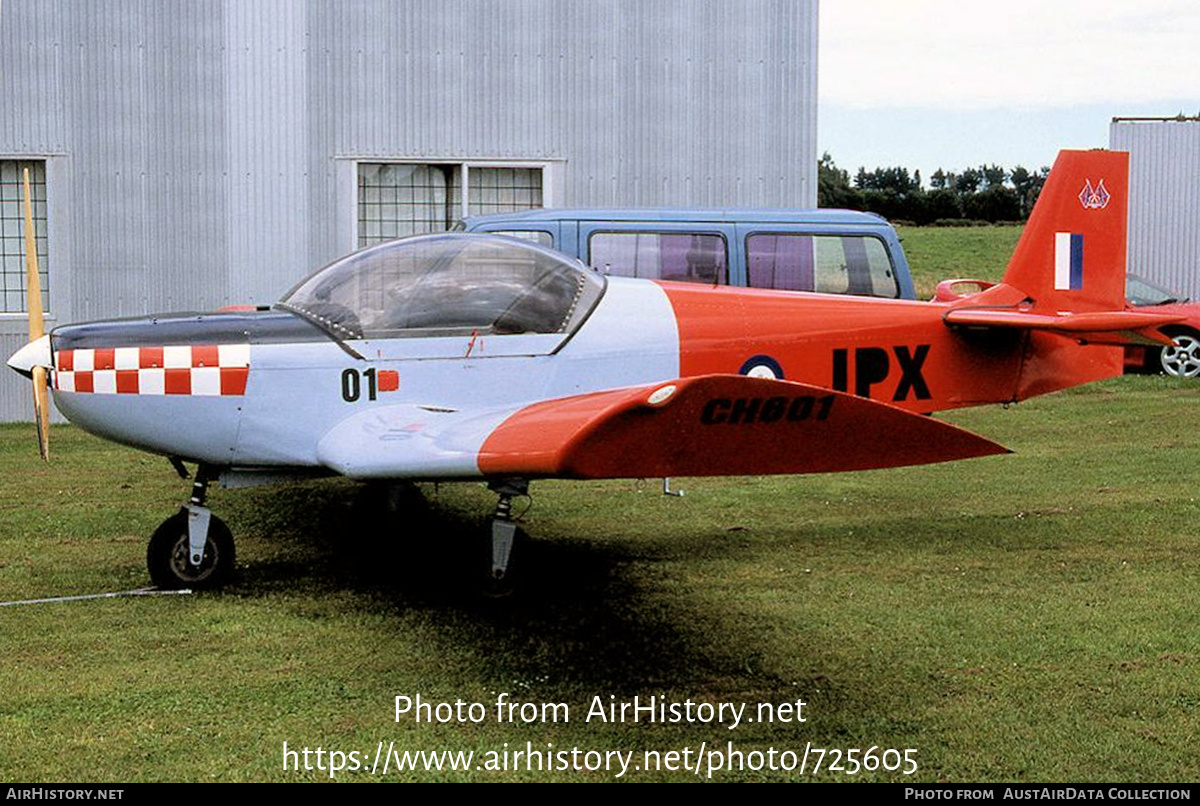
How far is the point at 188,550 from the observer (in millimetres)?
7215

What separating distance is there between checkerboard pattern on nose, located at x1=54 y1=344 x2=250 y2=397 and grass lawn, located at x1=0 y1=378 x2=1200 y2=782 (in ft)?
3.44

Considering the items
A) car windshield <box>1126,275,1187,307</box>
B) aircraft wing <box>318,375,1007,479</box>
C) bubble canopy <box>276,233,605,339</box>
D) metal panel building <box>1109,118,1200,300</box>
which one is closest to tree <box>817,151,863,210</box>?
metal panel building <box>1109,118,1200,300</box>

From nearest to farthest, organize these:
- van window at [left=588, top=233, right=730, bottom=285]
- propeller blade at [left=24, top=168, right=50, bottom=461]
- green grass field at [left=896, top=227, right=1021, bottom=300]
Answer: propeller blade at [left=24, top=168, right=50, bottom=461], van window at [left=588, top=233, right=730, bottom=285], green grass field at [left=896, top=227, right=1021, bottom=300]

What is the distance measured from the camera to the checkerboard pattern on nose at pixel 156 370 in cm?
686

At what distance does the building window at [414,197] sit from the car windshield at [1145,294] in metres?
9.12

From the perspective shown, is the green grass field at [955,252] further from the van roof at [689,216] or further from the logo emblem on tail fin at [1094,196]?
the logo emblem on tail fin at [1094,196]

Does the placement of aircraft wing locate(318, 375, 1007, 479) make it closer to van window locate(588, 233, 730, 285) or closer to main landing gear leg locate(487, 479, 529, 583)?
main landing gear leg locate(487, 479, 529, 583)

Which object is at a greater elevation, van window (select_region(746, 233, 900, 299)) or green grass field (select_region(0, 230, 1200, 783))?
van window (select_region(746, 233, 900, 299))

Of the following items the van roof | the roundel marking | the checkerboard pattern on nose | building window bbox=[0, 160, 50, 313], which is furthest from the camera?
building window bbox=[0, 160, 50, 313]

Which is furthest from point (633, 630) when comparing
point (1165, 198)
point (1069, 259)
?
point (1165, 198)

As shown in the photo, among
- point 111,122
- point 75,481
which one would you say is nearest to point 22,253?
point 111,122

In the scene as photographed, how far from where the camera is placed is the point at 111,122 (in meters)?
14.0

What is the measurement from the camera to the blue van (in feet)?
34.9
